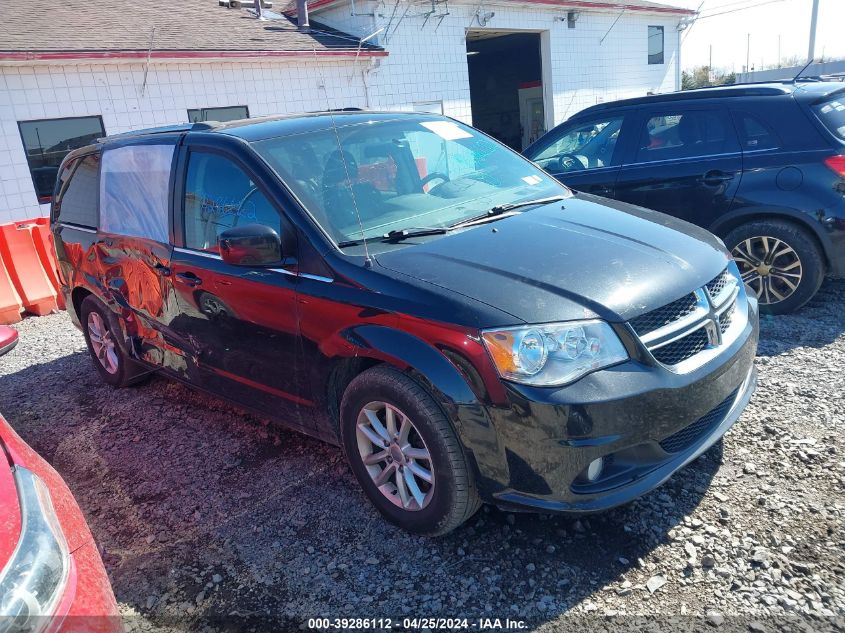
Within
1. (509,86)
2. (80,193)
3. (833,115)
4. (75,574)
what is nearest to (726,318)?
(75,574)

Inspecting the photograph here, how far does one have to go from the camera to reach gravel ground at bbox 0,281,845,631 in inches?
96.6

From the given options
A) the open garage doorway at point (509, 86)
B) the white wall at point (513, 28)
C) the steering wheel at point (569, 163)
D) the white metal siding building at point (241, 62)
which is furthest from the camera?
the open garage doorway at point (509, 86)

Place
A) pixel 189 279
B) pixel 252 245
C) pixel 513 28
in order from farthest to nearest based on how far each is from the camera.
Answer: pixel 513 28 < pixel 189 279 < pixel 252 245

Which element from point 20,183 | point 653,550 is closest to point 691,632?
point 653,550

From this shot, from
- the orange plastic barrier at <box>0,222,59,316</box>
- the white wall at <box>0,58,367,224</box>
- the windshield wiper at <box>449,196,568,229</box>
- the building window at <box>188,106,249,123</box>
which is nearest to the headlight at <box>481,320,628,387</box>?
the windshield wiper at <box>449,196,568,229</box>

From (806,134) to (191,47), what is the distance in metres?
11.0

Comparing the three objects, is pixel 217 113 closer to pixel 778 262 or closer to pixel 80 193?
pixel 80 193

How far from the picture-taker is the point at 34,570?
1666 mm

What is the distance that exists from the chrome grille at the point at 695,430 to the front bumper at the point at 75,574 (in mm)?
2051

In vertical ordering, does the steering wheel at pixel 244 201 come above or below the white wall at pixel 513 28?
below

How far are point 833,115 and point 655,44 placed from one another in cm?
2034

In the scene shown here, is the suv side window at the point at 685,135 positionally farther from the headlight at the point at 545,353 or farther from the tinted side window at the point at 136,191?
the tinted side window at the point at 136,191

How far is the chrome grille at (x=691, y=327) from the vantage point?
2.56 metres

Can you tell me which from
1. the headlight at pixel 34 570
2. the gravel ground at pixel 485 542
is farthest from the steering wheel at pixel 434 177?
the headlight at pixel 34 570
